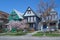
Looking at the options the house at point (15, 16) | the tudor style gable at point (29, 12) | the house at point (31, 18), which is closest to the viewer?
the house at point (31, 18)

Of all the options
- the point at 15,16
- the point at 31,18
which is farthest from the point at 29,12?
the point at 15,16

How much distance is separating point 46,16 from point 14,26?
10.1m

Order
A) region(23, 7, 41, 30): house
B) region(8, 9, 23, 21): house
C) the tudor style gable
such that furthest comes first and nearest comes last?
region(8, 9, 23, 21): house → the tudor style gable → region(23, 7, 41, 30): house

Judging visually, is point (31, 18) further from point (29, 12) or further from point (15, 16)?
point (15, 16)

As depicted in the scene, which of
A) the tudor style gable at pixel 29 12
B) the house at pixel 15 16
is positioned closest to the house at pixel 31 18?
the tudor style gable at pixel 29 12

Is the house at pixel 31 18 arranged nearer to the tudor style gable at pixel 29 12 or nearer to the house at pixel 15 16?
the tudor style gable at pixel 29 12

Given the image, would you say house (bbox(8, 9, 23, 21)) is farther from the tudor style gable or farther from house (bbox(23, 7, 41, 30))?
the tudor style gable

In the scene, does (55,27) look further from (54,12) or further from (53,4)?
(53,4)

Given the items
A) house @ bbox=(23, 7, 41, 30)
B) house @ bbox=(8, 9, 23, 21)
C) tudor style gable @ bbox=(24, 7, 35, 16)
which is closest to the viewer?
house @ bbox=(23, 7, 41, 30)

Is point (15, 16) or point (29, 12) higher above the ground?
point (29, 12)

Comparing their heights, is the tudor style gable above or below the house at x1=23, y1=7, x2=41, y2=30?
above

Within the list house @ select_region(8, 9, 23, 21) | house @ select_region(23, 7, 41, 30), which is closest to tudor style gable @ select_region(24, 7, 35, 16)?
house @ select_region(23, 7, 41, 30)

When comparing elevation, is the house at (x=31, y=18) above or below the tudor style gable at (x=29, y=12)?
below

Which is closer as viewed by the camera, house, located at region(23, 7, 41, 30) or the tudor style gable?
house, located at region(23, 7, 41, 30)
